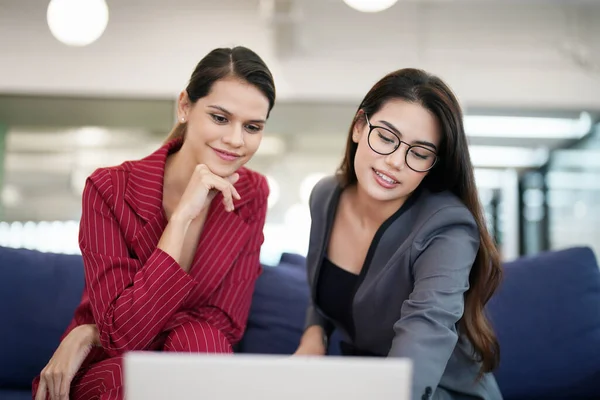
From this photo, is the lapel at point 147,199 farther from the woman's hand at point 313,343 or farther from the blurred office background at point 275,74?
the blurred office background at point 275,74

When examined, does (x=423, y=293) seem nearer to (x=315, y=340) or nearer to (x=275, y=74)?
(x=315, y=340)

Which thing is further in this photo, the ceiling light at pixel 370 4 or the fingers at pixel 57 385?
the ceiling light at pixel 370 4

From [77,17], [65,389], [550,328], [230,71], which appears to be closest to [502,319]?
[550,328]

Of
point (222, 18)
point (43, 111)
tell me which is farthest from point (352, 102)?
point (43, 111)

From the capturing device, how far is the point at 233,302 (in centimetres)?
186

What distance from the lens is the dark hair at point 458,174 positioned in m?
1.67

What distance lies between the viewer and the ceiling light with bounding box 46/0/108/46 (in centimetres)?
396

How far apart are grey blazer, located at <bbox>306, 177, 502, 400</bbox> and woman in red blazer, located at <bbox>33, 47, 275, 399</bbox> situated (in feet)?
0.85

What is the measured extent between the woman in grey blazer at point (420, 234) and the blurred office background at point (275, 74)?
3.21m

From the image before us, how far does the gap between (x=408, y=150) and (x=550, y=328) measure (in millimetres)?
844

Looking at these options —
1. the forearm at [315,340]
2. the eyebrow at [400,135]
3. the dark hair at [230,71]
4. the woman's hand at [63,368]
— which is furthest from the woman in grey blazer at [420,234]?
the woman's hand at [63,368]

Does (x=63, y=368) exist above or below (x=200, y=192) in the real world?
below

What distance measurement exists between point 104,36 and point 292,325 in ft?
11.7

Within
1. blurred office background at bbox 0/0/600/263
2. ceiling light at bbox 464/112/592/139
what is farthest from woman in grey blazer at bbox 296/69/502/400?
ceiling light at bbox 464/112/592/139
